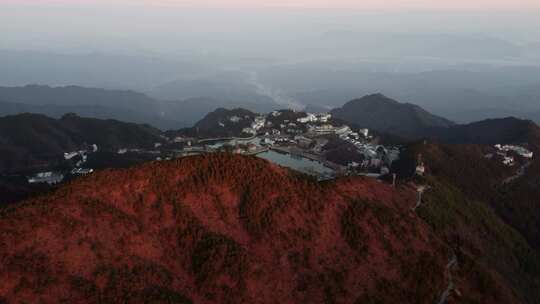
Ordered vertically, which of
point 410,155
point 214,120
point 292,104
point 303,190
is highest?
point 303,190

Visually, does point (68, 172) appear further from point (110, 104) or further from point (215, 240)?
point (110, 104)

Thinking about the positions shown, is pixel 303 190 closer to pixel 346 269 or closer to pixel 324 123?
pixel 346 269

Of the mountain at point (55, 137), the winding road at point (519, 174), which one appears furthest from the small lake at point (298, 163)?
the mountain at point (55, 137)

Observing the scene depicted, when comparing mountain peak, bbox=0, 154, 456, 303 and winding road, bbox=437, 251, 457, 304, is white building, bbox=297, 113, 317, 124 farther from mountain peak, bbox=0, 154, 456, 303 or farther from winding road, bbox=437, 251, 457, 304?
winding road, bbox=437, 251, 457, 304

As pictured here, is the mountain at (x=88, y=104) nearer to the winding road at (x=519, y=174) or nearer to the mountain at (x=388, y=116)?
the mountain at (x=388, y=116)

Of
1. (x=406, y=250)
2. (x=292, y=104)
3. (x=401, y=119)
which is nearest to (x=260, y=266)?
(x=406, y=250)
